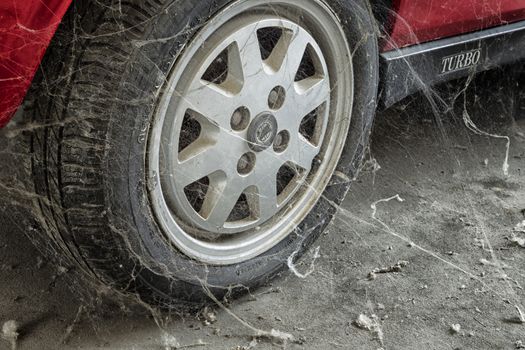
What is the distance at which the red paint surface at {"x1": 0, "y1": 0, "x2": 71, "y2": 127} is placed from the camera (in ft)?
5.08

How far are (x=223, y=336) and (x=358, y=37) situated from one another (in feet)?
3.00

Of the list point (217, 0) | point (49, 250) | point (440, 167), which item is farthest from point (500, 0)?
Result: point (49, 250)

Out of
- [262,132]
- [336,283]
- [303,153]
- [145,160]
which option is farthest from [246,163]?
[336,283]

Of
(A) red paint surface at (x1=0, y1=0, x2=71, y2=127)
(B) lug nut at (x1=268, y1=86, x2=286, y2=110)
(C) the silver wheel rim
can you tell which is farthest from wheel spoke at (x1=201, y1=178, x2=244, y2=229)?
(A) red paint surface at (x1=0, y1=0, x2=71, y2=127)

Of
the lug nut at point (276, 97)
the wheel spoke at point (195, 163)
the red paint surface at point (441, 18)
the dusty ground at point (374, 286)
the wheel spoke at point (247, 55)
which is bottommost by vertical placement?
the dusty ground at point (374, 286)

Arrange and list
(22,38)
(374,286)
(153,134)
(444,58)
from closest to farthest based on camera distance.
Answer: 1. (22,38)
2. (153,134)
3. (374,286)
4. (444,58)

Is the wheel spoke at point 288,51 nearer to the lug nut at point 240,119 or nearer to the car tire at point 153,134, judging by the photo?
the car tire at point 153,134

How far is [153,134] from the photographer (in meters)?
1.81

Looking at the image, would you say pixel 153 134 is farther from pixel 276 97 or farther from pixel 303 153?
pixel 303 153

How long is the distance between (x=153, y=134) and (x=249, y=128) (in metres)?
0.29

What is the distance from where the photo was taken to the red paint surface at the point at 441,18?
7.62ft

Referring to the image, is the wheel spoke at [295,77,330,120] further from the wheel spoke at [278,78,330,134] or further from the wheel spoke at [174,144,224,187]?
the wheel spoke at [174,144,224,187]

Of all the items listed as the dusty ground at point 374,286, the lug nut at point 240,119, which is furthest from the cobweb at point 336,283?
the lug nut at point 240,119

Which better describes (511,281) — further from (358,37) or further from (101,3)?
(101,3)
